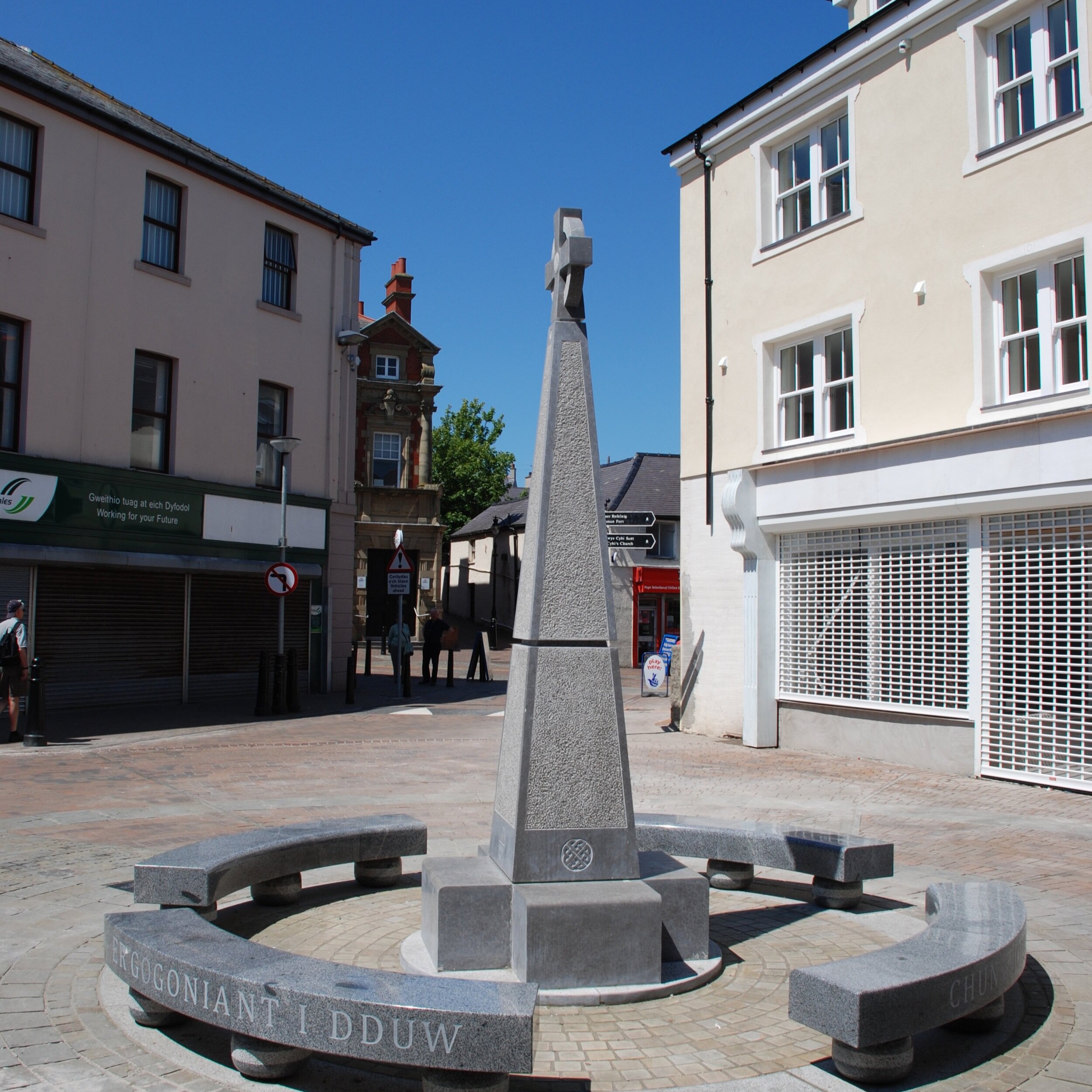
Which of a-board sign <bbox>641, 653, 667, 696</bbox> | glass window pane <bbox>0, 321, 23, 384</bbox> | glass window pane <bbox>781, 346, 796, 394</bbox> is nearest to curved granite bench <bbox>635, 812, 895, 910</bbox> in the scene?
glass window pane <bbox>781, 346, 796, 394</bbox>

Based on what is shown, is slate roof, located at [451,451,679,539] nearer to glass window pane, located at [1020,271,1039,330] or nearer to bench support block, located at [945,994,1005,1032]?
glass window pane, located at [1020,271,1039,330]

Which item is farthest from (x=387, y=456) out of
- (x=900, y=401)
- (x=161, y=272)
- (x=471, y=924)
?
(x=471, y=924)

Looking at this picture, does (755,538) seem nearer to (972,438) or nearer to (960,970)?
(972,438)

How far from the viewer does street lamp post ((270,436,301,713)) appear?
17.5m

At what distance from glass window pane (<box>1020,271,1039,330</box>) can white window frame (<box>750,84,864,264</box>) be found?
8.56 feet

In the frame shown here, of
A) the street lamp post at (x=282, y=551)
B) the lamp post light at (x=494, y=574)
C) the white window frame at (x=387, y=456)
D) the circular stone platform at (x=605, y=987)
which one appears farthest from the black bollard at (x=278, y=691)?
the lamp post light at (x=494, y=574)

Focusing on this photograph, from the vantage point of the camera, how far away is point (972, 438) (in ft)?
37.9

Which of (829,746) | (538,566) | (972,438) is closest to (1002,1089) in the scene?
(538,566)

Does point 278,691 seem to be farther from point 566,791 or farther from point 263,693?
point 566,791

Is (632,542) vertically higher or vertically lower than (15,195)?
lower

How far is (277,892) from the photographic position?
5922 mm

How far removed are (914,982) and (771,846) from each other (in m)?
2.39

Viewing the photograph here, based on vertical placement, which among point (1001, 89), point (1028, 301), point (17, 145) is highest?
point (17, 145)

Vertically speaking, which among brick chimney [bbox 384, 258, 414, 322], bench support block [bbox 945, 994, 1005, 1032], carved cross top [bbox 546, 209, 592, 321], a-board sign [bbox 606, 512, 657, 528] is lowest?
bench support block [bbox 945, 994, 1005, 1032]
